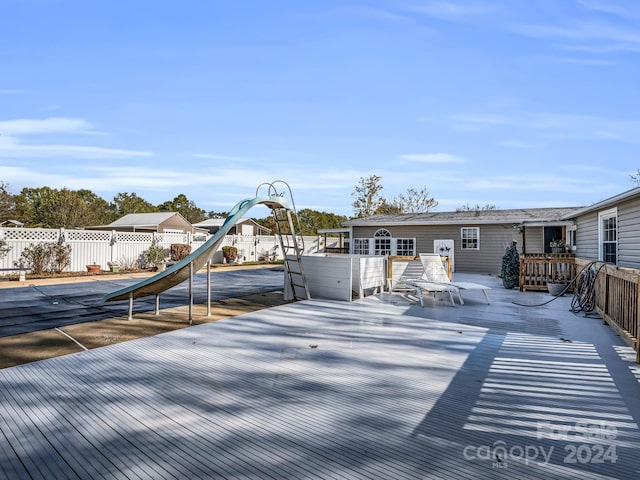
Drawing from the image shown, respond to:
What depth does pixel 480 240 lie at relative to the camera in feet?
54.7

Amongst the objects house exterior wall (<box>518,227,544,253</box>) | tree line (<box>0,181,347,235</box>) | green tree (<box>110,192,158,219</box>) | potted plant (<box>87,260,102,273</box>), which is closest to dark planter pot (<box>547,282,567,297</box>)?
house exterior wall (<box>518,227,544,253</box>)

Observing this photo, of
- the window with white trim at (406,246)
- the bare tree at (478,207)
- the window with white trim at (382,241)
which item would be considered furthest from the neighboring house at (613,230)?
the bare tree at (478,207)

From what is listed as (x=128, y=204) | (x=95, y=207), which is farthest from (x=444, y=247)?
(x=128, y=204)

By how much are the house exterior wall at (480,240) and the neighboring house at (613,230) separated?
4.35 m

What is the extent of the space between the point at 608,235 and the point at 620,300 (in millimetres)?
4429

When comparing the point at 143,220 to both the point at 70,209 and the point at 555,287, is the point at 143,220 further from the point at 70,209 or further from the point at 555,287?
→ the point at 555,287

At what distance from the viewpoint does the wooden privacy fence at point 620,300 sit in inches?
180

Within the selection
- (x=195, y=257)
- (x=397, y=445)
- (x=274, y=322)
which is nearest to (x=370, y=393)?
(x=397, y=445)

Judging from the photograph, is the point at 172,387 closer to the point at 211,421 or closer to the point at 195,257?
the point at 211,421

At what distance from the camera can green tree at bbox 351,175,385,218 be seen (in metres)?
35.9

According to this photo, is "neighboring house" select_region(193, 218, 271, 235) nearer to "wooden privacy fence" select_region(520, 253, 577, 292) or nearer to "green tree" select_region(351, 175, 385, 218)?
"green tree" select_region(351, 175, 385, 218)

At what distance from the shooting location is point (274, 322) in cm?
614

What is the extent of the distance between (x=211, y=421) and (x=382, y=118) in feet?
52.0

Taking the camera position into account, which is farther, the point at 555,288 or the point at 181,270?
the point at 555,288
